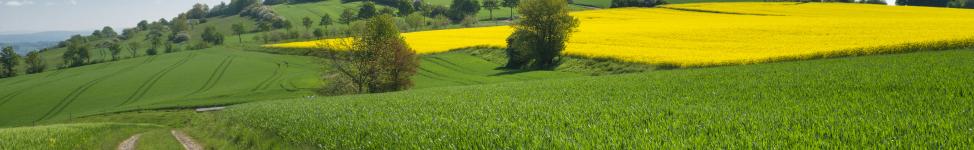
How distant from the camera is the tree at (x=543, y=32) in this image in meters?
59.3

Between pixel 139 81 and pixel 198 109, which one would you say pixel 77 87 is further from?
pixel 198 109

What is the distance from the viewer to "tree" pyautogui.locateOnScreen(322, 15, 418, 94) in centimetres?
4575

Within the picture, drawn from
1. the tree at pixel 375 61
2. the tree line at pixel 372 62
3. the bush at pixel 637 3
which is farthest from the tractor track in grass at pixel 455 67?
the bush at pixel 637 3

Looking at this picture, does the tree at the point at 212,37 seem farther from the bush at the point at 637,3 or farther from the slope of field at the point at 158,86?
the bush at the point at 637,3

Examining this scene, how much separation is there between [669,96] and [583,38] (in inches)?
2123

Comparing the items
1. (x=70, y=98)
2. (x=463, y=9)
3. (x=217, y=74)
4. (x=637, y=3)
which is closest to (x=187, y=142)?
(x=70, y=98)

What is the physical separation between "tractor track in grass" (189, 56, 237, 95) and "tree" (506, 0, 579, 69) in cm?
3530

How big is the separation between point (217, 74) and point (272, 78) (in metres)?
13.6

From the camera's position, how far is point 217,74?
73500 mm

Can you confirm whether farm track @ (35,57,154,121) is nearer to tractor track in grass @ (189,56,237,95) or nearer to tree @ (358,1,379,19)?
tractor track in grass @ (189,56,237,95)

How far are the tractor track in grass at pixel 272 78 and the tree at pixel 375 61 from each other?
13514 millimetres

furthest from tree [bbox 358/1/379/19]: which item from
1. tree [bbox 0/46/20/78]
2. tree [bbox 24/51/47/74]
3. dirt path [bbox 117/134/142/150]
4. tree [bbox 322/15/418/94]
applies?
dirt path [bbox 117/134/142/150]

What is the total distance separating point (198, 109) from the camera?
4569 cm

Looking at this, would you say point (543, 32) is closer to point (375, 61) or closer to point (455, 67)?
point (455, 67)
